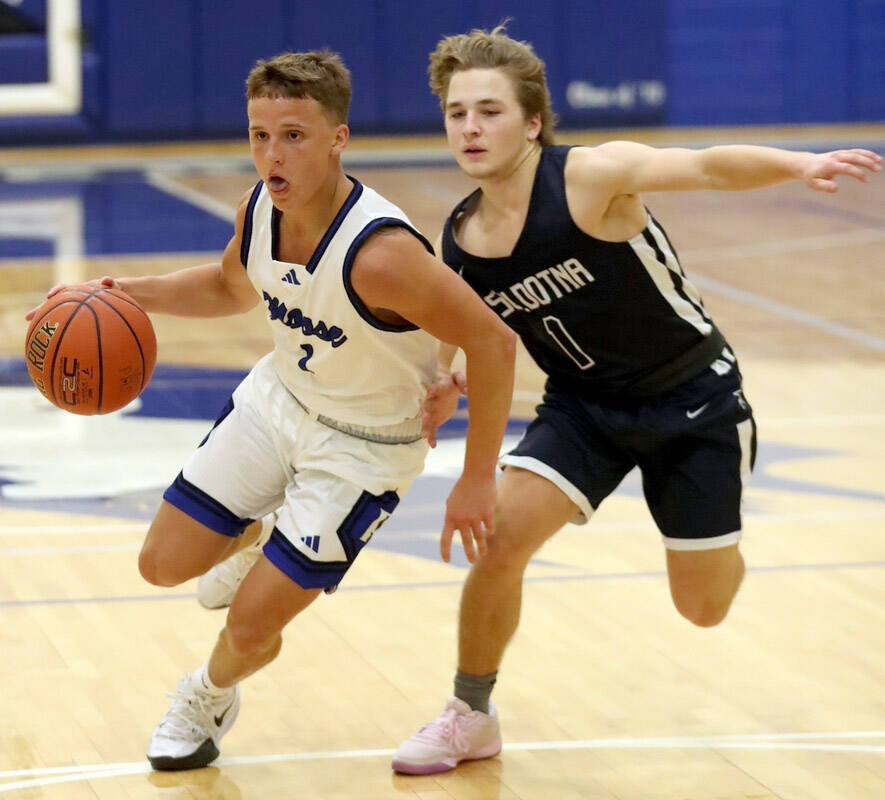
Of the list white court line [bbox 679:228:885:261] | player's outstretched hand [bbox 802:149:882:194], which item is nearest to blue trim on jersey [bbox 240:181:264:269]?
player's outstretched hand [bbox 802:149:882:194]

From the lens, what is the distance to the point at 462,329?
3.16 m

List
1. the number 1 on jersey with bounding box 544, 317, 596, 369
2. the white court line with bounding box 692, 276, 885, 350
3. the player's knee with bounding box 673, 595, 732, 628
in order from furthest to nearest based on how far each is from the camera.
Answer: the white court line with bounding box 692, 276, 885, 350 → the player's knee with bounding box 673, 595, 732, 628 → the number 1 on jersey with bounding box 544, 317, 596, 369

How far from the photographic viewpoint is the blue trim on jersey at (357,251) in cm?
321

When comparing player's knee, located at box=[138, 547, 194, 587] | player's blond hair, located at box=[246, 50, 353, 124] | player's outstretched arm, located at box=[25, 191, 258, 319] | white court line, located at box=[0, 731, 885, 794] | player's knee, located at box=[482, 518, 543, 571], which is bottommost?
white court line, located at box=[0, 731, 885, 794]

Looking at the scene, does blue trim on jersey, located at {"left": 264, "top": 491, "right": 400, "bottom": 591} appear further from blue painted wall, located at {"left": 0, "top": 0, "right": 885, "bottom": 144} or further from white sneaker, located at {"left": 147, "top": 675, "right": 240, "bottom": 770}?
blue painted wall, located at {"left": 0, "top": 0, "right": 885, "bottom": 144}

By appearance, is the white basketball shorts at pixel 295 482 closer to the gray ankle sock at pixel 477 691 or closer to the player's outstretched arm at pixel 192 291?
the player's outstretched arm at pixel 192 291

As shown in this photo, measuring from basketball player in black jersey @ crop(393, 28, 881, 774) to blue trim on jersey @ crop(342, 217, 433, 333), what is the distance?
0.25 m

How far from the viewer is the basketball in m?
3.46

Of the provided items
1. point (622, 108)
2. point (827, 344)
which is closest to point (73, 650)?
point (827, 344)

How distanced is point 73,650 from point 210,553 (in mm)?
900

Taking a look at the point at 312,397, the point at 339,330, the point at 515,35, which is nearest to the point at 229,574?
the point at 312,397

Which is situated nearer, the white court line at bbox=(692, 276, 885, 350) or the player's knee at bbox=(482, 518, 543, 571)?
the player's knee at bbox=(482, 518, 543, 571)

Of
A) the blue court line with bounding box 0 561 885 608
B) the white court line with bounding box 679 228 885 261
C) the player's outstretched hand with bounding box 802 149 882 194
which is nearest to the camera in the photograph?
the player's outstretched hand with bounding box 802 149 882 194

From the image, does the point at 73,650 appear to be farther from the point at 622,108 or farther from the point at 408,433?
the point at 622,108
